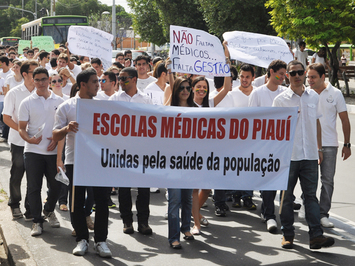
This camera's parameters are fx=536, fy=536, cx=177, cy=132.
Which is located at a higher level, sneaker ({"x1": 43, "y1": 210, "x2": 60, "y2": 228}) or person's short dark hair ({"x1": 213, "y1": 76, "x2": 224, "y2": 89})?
person's short dark hair ({"x1": 213, "y1": 76, "x2": 224, "y2": 89})

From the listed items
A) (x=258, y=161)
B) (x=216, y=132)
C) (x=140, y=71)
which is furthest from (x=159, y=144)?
(x=140, y=71)

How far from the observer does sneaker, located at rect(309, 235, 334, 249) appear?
5410mm

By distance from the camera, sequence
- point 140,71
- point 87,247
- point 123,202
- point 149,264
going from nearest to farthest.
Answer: point 149,264
point 87,247
point 123,202
point 140,71

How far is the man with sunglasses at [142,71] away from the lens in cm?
910

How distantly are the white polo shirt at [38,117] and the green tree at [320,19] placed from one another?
14635 millimetres

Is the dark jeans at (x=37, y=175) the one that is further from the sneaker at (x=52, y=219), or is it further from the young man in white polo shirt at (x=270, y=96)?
the young man in white polo shirt at (x=270, y=96)

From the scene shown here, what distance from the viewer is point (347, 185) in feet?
27.8

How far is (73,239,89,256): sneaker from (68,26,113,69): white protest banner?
18.8 ft

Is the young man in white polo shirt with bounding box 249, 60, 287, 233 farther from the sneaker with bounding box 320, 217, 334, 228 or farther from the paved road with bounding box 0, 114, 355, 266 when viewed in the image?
the sneaker with bounding box 320, 217, 334, 228

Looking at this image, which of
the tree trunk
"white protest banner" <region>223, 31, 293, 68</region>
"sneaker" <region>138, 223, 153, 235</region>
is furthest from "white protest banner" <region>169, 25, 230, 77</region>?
the tree trunk

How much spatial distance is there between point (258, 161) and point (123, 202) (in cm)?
179

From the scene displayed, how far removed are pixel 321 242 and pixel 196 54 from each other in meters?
2.83

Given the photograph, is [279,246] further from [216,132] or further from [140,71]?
[140,71]

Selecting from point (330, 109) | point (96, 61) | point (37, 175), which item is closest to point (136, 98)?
point (37, 175)
